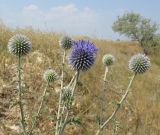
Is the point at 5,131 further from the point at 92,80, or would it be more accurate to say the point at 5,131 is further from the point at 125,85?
the point at 125,85

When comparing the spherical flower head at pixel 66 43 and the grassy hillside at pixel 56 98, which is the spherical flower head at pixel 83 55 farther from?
the grassy hillside at pixel 56 98

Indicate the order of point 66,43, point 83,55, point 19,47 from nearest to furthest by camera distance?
1. point 83,55
2. point 19,47
3. point 66,43

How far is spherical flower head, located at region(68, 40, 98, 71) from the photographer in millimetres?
3377

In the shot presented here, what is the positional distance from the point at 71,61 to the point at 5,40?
15.3 feet

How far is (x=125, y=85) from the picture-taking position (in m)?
8.55

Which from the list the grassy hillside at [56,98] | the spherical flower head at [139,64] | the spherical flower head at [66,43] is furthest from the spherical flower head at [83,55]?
the grassy hillside at [56,98]

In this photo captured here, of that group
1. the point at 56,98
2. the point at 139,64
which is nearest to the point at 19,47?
the point at 139,64

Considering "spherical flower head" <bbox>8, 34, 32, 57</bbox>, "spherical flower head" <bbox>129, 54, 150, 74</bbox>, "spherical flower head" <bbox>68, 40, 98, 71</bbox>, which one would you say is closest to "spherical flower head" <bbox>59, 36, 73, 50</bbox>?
"spherical flower head" <bbox>8, 34, 32, 57</bbox>

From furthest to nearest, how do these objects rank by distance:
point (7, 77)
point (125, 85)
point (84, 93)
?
point (125, 85) → point (84, 93) → point (7, 77)

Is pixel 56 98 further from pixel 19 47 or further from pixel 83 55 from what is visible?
pixel 83 55

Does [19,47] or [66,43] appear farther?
[66,43]

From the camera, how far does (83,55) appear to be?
3504 mm

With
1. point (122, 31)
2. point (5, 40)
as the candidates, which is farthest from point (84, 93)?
point (122, 31)

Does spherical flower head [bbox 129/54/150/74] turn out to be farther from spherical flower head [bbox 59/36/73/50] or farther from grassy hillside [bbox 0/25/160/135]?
grassy hillside [bbox 0/25/160/135]
